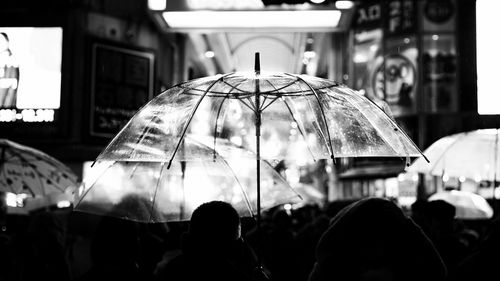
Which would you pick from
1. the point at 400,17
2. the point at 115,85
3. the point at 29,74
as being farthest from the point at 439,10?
the point at 29,74

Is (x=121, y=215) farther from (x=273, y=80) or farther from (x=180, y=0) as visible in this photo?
(x=180, y=0)

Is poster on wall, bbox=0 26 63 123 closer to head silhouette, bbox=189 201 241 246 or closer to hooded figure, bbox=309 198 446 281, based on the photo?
head silhouette, bbox=189 201 241 246

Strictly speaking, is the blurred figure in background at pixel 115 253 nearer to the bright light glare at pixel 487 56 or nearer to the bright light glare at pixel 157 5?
the bright light glare at pixel 487 56

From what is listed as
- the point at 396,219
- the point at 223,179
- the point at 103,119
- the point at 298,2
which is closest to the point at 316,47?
the point at 103,119

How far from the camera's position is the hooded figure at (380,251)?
3.02 meters

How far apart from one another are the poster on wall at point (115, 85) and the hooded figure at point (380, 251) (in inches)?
642

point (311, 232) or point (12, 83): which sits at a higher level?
point (12, 83)

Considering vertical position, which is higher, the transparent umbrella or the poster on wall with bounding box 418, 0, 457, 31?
the poster on wall with bounding box 418, 0, 457, 31

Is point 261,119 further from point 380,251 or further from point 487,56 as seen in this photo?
point 487,56

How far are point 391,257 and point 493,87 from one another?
17.3 ft

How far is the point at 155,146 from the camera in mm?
4742

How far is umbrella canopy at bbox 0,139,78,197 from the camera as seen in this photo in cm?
736

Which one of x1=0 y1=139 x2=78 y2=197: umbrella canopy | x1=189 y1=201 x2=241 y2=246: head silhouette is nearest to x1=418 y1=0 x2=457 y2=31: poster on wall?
x1=0 y1=139 x2=78 y2=197: umbrella canopy

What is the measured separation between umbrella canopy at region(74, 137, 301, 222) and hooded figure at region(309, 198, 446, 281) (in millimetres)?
2973
